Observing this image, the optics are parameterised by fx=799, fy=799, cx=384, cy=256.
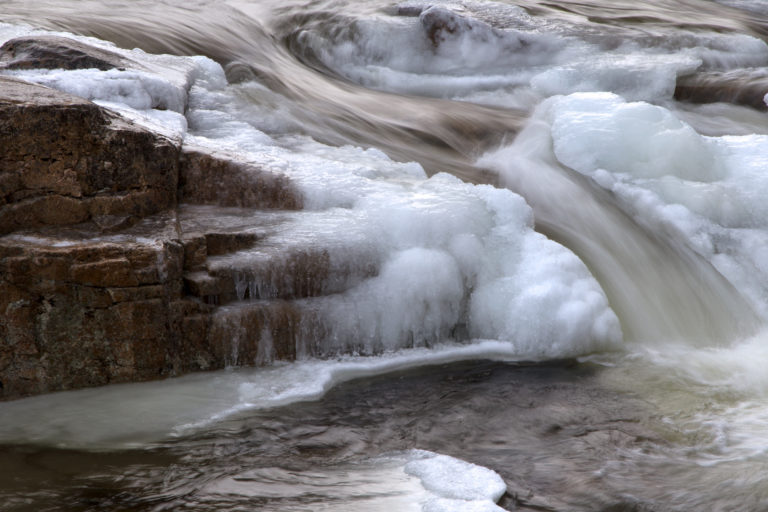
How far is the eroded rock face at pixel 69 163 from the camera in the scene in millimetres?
3471

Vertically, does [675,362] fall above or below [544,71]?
below

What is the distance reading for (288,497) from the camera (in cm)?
257

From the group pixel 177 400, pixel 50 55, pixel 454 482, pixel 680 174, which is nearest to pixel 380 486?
pixel 454 482

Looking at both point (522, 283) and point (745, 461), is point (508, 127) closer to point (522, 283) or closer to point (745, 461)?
point (522, 283)

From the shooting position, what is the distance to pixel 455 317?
4.03m

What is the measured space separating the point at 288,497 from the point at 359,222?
1752 millimetres

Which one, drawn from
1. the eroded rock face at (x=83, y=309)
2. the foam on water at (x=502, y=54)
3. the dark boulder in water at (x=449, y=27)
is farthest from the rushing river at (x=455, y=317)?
the dark boulder in water at (x=449, y=27)

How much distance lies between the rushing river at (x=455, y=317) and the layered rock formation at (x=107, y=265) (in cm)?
14

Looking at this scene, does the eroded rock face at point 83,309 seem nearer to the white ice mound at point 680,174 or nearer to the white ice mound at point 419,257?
the white ice mound at point 419,257

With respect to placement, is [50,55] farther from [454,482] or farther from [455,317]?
[454,482]

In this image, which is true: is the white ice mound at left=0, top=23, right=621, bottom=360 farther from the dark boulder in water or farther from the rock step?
the dark boulder in water

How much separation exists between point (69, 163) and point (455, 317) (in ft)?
6.45

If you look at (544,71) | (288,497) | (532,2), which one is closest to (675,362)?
(288,497)

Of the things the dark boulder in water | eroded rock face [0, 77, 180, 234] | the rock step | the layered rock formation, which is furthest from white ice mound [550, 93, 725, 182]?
eroded rock face [0, 77, 180, 234]
